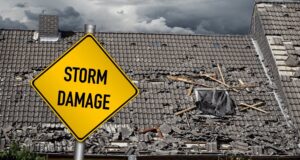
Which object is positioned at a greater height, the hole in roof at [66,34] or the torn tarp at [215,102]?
the hole in roof at [66,34]

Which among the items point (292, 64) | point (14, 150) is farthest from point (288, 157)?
point (14, 150)

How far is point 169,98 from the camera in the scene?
1559 cm

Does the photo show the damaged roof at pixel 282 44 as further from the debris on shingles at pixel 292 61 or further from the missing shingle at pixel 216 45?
the missing shingle at pixel 216 45

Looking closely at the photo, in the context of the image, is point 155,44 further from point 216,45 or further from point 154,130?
point 154,130

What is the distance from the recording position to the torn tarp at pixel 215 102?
15269mm

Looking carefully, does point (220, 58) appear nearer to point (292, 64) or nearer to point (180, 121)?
point (292, 64)

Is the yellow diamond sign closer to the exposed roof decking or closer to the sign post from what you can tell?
the sign post

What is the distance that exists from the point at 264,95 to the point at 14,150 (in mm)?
9310

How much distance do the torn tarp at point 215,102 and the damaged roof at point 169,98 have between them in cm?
13

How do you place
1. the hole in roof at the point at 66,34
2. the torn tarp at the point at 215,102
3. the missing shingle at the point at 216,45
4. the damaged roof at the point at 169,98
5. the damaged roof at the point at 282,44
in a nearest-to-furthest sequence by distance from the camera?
the damaged roof at the point at 169,98
the torn tarp at the point at 215,102
the damaged roof at the point at 282,44
the hole in roof at the point at 66,34
the missing shingle at the point at 216,45

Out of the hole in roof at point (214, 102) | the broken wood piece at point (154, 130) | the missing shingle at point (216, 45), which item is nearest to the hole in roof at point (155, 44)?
the missing shingle at point (216, 45)

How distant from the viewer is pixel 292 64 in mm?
16859

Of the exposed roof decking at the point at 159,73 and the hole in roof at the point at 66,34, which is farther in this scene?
the hole in roof at the point at 66,34

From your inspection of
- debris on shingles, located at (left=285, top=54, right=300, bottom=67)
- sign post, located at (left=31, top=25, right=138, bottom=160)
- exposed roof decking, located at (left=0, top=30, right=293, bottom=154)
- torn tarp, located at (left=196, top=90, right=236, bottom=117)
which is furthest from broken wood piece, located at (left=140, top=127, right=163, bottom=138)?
sign post, located at (left=31, top=25, right=138, bottom=160)
